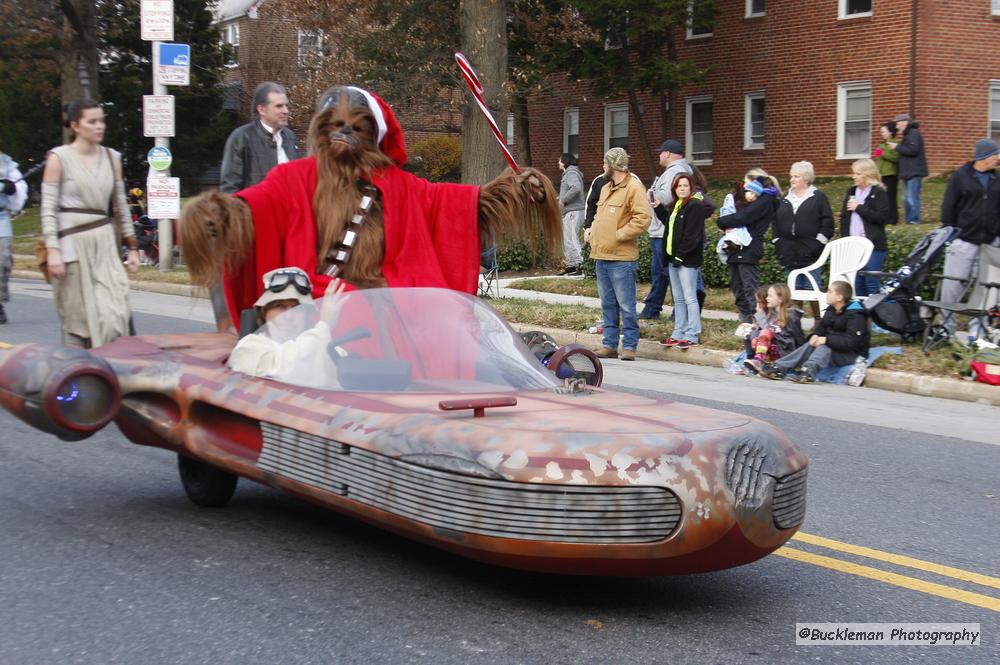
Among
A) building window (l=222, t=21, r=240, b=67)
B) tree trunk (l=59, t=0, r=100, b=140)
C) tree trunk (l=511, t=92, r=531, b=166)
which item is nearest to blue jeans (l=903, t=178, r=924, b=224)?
tree trunk (l=511, t=92, r=531, b=166)

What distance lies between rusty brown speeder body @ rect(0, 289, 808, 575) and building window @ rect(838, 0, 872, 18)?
24.1 metres

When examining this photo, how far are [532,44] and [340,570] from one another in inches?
1012

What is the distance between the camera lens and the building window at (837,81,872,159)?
27.6m

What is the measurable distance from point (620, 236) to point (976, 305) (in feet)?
11.4

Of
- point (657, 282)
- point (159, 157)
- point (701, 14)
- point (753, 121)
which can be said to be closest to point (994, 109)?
point (753, 121)

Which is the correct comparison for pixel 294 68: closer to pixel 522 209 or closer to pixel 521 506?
pixel 522 209

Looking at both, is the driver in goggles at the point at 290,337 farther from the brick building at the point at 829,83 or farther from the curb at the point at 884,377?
the brick building at the point at 829,83

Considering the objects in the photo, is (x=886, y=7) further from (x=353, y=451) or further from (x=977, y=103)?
(x=353, y=451)

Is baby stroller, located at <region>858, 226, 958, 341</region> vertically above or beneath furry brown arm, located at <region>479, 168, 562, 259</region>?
beneath

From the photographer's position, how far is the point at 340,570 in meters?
4.89

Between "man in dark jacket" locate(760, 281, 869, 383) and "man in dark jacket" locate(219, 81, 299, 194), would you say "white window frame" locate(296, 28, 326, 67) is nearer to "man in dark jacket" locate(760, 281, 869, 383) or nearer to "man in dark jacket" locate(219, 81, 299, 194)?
"man in dark jacket" locate(760, 281, 869, 383)

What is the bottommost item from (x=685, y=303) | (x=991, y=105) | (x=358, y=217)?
(x=685, y=303)

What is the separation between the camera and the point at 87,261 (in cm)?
791

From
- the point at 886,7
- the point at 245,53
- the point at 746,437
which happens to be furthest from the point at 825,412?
the point at 245,53
